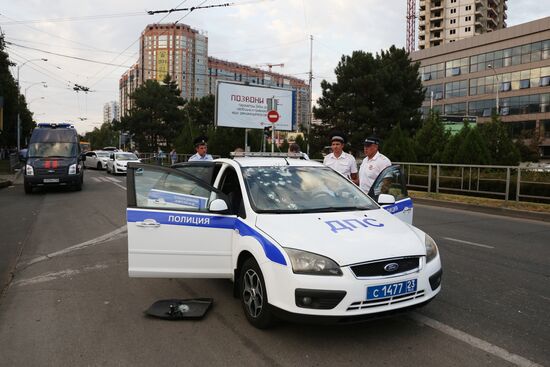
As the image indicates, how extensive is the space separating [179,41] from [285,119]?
1303cm

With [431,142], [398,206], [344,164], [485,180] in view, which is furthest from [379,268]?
[431,142]

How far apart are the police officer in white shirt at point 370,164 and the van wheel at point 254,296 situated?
3.04 meters

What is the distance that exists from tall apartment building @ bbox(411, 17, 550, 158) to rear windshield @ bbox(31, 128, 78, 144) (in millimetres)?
48493

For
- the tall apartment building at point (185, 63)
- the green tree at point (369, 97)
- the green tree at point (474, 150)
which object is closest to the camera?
the green tree at point (474, 150)

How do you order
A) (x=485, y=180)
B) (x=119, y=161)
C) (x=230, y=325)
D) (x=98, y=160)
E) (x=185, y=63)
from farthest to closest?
1. (x=185, y=63)
2. (x=98, y=160)
3. (x=119, y=161)
4. (x=485, y=180)
5. (x=230, y=325)

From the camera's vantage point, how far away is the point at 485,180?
49.0 ft

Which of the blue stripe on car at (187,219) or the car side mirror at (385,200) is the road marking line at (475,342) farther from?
the blue stripe on car at (187,219)

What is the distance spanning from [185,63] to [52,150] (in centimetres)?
2721

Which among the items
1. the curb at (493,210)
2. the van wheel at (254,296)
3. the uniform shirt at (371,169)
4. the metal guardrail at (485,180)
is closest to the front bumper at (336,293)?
the van wheel at (254,296)

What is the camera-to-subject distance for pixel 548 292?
504 cm

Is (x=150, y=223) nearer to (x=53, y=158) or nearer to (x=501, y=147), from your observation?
(x=53, y=158)

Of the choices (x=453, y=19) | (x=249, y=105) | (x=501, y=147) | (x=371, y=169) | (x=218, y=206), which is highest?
(x=453, y=19)

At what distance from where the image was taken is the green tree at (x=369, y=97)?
36125 mm

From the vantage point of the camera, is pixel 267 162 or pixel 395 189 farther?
pixel 395 189
